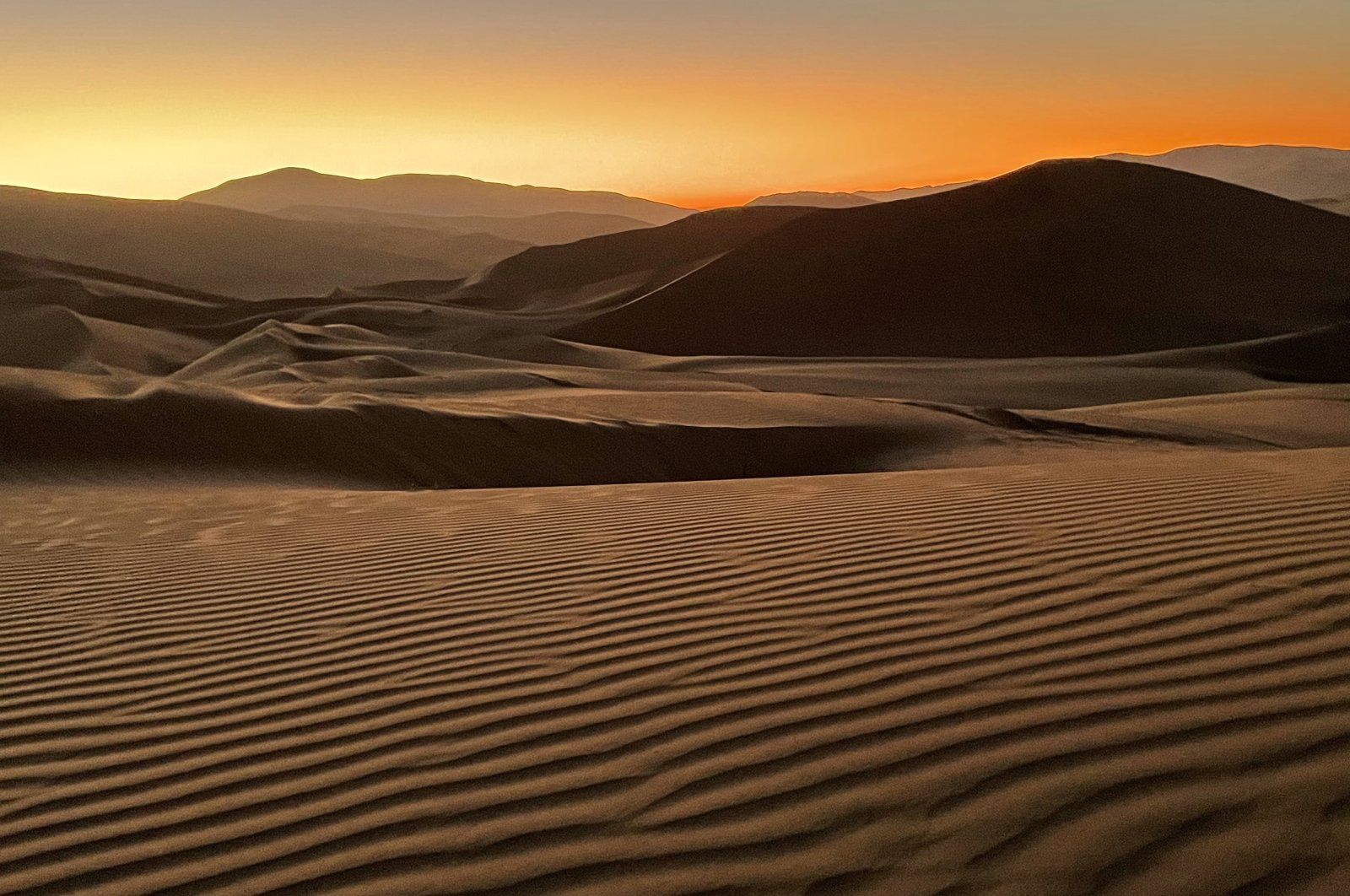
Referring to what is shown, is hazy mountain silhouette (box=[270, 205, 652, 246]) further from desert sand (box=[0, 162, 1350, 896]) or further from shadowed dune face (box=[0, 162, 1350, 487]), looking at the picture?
desert sand (box=[0, 162, 1350, 896])

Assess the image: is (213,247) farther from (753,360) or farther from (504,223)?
(504,223)

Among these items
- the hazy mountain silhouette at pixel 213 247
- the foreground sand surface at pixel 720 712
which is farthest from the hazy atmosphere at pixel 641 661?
the hazy mountain silhouette at pixel 213 247

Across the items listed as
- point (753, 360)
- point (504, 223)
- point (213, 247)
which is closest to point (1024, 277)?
point (753, 360)

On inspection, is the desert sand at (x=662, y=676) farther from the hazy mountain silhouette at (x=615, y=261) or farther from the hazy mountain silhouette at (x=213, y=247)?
the hazy mountain silhouette at (x=213, y=247)

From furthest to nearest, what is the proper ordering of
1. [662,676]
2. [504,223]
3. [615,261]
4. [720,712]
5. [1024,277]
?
[504,223] < [615,261] < [1024,277] < [662,676] < [720,712]

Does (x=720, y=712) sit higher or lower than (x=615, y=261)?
lower

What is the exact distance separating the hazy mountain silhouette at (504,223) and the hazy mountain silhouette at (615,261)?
86811 mm

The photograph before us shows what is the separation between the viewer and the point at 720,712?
3002 mm

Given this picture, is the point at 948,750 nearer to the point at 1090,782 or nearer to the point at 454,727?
the point at 1090,782

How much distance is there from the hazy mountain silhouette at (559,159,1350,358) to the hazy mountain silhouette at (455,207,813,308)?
47.9 ft

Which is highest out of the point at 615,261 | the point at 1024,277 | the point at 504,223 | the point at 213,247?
the point at 504,223

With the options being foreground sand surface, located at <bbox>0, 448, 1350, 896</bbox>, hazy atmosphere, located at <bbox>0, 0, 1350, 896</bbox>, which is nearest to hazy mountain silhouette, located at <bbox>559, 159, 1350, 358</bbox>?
hazy atmosphere, located at <bbox>0, 0, 1350, 896</bbox>

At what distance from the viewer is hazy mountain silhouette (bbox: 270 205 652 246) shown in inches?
6658

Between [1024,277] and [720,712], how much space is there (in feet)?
125
